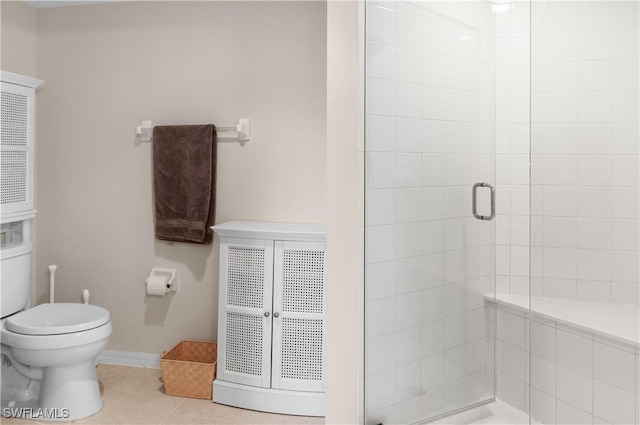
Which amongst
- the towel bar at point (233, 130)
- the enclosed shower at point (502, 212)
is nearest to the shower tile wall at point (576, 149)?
the enclosed shower at point (502, 212)

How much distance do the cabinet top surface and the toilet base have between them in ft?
3.37

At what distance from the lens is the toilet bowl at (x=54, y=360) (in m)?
2.48

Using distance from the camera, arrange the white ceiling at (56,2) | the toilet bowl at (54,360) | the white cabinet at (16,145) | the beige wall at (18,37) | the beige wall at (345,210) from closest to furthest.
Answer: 1. the beige wall at (345,210)
2. the toilet bowl at (54,360)
3. the white cabinet at (16,145)
4. the beige wall at (18,37)
5. the white ceiling at (56,2)

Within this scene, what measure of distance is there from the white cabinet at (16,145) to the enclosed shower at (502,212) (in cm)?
238

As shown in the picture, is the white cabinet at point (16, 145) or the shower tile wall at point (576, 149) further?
the white cabinet at point (16, 145)

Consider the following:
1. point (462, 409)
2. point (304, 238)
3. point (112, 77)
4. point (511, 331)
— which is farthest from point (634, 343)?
point (112, 77)

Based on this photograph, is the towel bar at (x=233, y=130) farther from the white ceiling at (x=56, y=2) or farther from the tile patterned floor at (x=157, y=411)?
the tile patterned floor at (x=157, y=411)

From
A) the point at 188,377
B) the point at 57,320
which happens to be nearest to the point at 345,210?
the point at 188,377

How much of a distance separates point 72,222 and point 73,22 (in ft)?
4.31

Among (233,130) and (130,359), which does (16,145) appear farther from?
(130,359)

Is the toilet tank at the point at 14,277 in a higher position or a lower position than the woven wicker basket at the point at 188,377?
higher

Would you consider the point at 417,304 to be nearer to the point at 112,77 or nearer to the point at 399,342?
the point at 399,342

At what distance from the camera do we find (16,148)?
304 cm

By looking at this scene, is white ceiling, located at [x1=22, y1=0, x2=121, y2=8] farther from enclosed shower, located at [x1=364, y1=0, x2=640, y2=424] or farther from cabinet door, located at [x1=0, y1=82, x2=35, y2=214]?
enclosed shower, located at [x1=364, y1=0, x2=640, y2=424]
